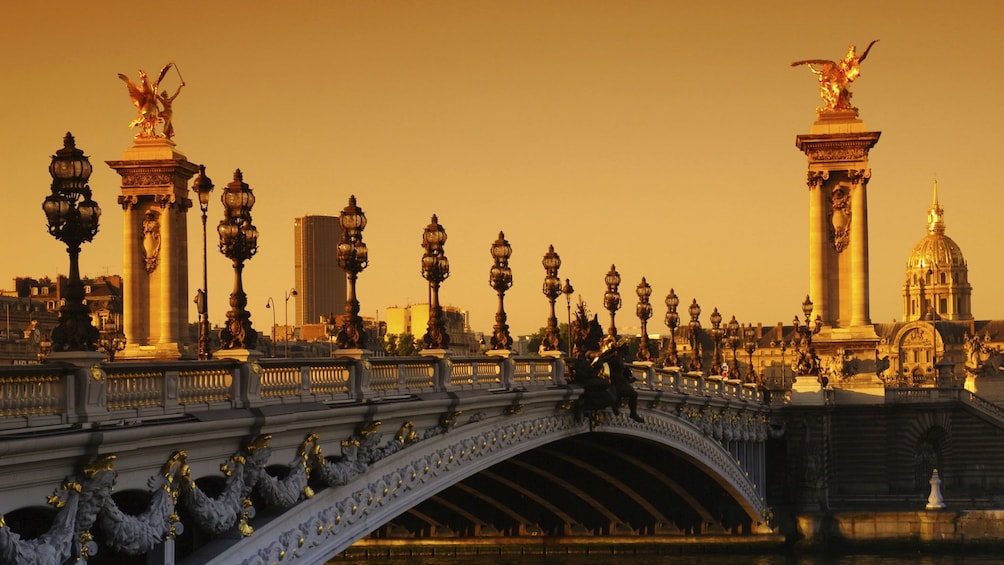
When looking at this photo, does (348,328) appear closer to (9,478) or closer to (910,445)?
(9,478)

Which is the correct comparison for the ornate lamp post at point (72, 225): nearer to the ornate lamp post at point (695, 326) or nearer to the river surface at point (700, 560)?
the river surface at point (700, 560)

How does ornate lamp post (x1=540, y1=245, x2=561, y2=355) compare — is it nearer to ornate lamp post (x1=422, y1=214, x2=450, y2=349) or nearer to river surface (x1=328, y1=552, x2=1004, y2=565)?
ornate lamp post (x1=422, y1=214, x2=450, y2=349)

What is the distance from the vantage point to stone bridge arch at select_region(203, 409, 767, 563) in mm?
21516

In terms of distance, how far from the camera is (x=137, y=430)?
57.2ft

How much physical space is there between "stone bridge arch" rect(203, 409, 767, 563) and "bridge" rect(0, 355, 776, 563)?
3cm

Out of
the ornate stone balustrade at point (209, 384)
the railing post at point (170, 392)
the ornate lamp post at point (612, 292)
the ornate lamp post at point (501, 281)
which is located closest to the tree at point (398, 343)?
the ornate lamp post at point (612, 292)

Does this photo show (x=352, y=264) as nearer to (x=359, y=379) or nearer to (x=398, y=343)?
(x=359, y=379)

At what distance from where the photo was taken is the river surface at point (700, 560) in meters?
57.4

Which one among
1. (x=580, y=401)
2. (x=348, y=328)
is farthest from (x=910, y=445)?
(x=348, y=328)

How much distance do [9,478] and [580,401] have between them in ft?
73.6

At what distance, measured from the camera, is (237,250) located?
22625 millimetres

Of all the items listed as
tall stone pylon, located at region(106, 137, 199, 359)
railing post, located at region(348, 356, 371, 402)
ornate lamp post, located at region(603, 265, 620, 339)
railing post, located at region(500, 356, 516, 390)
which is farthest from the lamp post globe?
tall stone pylon, located at region(106, 137, 199, 359)

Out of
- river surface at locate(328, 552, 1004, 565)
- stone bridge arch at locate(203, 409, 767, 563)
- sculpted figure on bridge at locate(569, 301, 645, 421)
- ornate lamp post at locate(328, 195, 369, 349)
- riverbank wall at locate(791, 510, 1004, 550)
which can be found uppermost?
ornate lamp post at locate(328, 195, 369, 349)

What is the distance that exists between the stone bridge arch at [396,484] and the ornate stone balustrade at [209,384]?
2.54 ft
